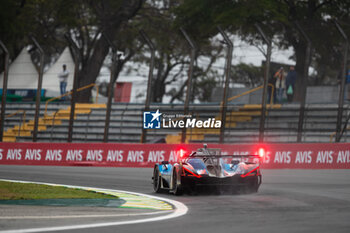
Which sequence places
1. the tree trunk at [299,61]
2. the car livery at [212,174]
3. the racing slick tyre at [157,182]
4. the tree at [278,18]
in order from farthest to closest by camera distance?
the tree trunk at [299,61]
the tree at [278,18]
the racing slick tyre at [157,182]
the car livery at [212,174]

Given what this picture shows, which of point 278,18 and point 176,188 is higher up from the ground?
point 278,18

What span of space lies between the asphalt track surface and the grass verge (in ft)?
4.63

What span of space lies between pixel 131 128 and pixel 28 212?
19.0 m

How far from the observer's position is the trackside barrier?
68.7 ft

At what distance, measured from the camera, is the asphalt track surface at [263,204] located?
8.09 meters

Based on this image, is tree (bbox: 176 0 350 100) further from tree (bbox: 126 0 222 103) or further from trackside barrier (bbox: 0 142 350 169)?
tree (bbox: 126 0 222 103)

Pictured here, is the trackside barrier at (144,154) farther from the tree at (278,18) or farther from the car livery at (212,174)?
the car livery at (212,174)

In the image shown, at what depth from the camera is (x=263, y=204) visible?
1104 cm
